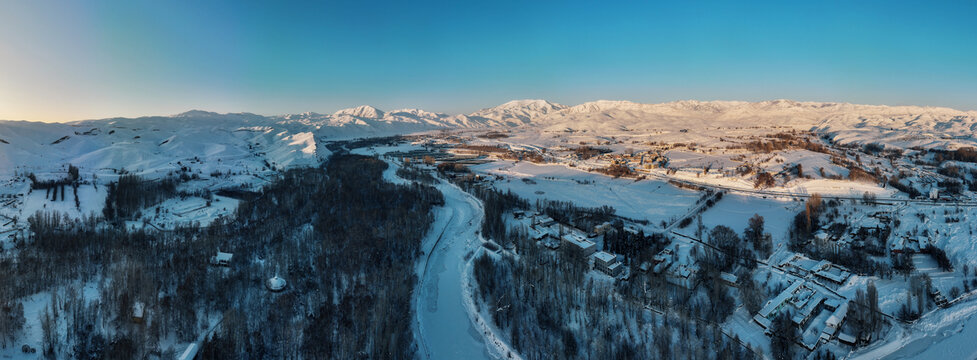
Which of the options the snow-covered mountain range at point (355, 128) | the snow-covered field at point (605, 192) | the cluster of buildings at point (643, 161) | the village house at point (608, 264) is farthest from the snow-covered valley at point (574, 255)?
the cluster of buildings at point (643, 161)

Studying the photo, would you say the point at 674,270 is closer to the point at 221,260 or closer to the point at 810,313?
the point at 810,313

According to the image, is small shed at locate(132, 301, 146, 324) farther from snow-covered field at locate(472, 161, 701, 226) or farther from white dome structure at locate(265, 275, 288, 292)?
snow-covered field at locate(472, 161, 701, 226)

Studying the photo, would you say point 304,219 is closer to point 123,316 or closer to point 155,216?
point 155,216

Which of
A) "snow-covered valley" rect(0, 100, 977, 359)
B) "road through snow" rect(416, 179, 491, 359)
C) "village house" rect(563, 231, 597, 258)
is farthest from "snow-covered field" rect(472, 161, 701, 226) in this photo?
"road through snow" rect(416, 179, 491, 359)

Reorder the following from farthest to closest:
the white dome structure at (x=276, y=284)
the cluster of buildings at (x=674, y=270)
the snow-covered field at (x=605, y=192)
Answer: the snow-covered field at (x=605, y=192) → the cluster of buildings at (x=674, y=270) → the white dome structure at (x=276, y=284)

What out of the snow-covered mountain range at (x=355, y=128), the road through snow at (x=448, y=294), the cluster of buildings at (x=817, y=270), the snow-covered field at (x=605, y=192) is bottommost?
the road through snow at (x=448, y=294)

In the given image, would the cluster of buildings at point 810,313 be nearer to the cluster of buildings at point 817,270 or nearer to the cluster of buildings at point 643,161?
the cluster of buildings at point 817,270
